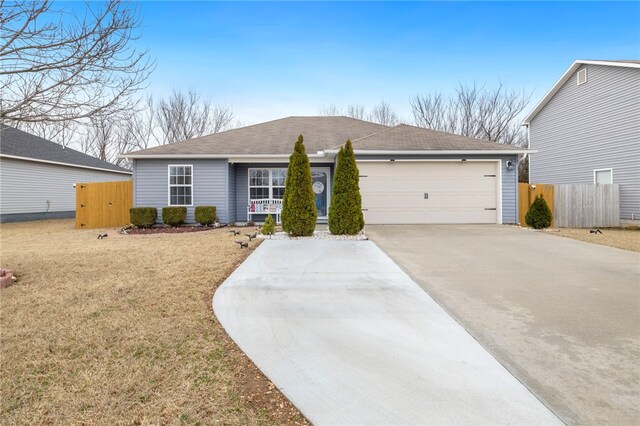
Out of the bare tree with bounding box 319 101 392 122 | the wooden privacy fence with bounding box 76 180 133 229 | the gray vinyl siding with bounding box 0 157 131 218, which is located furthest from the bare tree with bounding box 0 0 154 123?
the bare tree with bounding box 319 101 392 122

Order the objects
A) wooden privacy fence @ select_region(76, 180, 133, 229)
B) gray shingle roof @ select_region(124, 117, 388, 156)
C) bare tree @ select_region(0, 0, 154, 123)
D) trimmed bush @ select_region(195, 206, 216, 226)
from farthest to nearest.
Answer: wooden privacy fence @ select_region(76, 180, 133, 229)
gray shingle roof @ select_region(124, 117, 388, 156)
trimmed bush @ select_region(195, 206, 216, 226)
bare tree @ select_region(0, 0, 154, 123)

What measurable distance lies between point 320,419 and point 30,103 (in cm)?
531

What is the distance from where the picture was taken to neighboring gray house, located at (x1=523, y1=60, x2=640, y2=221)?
12250 millimetres

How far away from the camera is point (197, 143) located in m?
13.0

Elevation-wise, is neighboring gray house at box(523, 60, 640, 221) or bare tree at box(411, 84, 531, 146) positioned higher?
bare tree at box(411, 84, 531, 146)

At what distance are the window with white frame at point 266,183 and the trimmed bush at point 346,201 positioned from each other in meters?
4.63

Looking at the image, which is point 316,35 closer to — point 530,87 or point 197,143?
point 197,143

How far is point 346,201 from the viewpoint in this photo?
8664 millimetres

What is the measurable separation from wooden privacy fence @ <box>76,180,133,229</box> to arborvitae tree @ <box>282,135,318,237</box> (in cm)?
852

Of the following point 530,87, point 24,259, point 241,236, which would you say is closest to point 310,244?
point 241,236

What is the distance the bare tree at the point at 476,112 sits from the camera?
2677 cm

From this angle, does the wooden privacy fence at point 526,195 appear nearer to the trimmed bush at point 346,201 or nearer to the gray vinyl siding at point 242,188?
the trimmed bush at point 346,201

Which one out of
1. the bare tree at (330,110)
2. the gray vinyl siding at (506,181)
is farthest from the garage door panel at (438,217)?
the bare tree at (330,110)

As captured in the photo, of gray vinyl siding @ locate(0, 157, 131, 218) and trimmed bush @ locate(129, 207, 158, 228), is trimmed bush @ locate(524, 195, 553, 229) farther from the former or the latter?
gray vinyl siding @ locate(0, 157, 131, 218)
